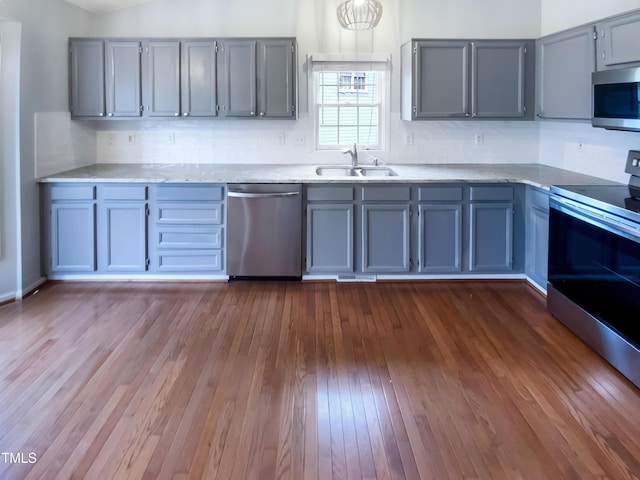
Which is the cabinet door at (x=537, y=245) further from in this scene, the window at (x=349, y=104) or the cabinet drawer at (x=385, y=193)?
the window at (x=349, y=104)

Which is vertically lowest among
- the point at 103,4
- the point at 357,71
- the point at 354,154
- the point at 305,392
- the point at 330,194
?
the point at 305,392

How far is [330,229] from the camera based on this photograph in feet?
15.2

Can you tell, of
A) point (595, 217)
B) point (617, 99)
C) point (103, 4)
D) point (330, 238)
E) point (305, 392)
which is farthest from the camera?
point (103, 4)

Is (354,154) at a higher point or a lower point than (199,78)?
lower

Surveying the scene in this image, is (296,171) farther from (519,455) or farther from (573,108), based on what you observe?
(519,455)

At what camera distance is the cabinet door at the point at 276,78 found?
485 centimetres

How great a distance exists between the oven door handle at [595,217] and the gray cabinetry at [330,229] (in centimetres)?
154

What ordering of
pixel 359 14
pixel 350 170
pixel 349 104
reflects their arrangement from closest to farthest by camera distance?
pixel 359 14 < pixel 350 170 < pixel 349 104

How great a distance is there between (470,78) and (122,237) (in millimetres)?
3156

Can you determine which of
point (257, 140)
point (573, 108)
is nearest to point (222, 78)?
point (257, 140)

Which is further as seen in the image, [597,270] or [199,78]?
[199,78]

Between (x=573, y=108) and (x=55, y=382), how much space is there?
12.6ft

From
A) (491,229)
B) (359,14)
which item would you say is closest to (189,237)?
(359,14)

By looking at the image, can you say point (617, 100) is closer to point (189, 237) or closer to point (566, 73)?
point (566, 73)
